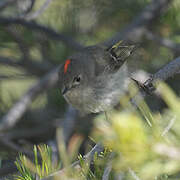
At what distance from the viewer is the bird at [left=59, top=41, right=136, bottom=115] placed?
2847mm

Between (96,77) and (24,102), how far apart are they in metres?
0.75

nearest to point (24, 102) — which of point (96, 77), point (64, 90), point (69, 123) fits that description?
point (69, 123)

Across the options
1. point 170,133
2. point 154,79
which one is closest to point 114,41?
point 154,79

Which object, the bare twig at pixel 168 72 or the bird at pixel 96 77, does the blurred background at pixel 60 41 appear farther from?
the bare twig at pixel 168 72

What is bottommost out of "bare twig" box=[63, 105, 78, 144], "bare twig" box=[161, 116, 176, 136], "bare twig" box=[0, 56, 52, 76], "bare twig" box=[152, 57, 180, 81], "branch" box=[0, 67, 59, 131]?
"bare twig" box=[161, 116, 176, 136]

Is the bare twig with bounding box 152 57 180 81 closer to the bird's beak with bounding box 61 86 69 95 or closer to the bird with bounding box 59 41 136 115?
the bird with bounding box 59 41 136 115

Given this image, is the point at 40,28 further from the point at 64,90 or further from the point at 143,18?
the point at 143,18

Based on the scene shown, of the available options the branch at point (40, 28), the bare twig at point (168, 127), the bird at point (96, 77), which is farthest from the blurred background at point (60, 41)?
A: the bare twig at point (168, 127)

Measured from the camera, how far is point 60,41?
3602 mm

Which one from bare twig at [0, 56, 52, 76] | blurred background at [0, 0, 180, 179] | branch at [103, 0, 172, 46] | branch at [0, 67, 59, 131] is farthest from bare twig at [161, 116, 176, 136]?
bare twig at [0, 56, 52, 76]

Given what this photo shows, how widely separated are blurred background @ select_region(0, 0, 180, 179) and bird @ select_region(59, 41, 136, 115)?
0.51 ft

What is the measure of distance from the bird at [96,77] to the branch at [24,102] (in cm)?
47

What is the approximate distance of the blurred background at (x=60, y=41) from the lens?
3.34 meters

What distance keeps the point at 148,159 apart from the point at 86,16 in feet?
10.2
